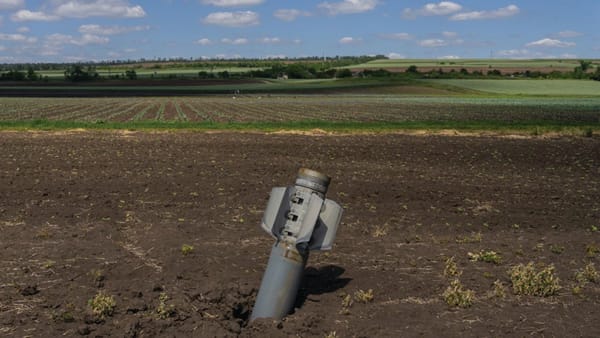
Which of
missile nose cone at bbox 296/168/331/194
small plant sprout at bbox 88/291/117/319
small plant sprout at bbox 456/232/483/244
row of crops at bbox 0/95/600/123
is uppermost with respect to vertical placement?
missile nose cone at bbox 296/168/331/194

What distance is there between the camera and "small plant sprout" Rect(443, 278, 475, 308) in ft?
21.4

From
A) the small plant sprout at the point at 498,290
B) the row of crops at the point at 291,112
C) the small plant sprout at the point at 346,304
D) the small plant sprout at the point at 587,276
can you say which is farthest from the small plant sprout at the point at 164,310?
the row of crops at the point at 291,112

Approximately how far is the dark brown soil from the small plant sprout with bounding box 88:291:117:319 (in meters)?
0.06

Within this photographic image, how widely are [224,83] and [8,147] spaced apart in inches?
4474

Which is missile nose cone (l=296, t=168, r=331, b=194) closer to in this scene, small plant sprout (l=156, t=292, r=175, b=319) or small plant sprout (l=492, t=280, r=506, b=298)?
small plant sprout (l=156, t=292, r=175, b=319)

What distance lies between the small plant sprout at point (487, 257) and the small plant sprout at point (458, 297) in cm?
162

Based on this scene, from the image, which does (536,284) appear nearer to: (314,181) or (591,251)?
(591,251)

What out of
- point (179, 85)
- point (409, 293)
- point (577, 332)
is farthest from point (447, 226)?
point (179, 85)

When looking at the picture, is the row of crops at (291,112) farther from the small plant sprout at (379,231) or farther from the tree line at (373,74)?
the tree line at (373,74)

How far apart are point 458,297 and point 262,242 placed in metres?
3.55

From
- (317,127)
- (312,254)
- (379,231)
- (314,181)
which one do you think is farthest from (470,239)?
(317,127)

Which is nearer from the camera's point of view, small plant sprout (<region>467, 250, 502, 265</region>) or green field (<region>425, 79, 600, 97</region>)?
small plant sprout (<region>467, 250, 502, 265</region>)

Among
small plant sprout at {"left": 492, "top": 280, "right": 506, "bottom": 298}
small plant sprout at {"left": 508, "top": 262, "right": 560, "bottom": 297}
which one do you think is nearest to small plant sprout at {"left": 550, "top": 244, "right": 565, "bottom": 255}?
small plant sprout at {"left": 508, "top": 262, "right": 560, "bottom": 297}

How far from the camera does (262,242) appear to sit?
9.28 m
